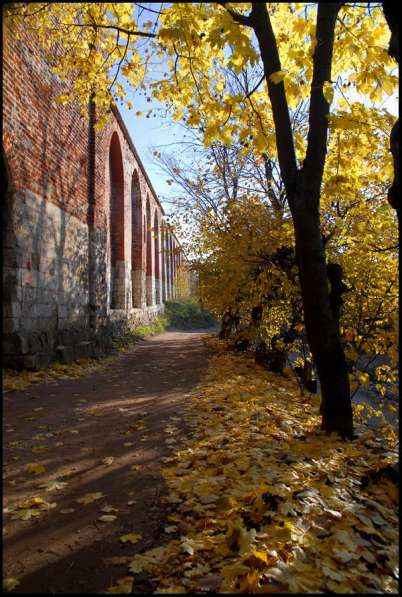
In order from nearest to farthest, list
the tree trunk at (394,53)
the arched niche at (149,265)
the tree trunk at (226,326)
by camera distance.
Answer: the tree trunk at (394,53), the tree trunk at (226,326), the arched niche at (149,265)

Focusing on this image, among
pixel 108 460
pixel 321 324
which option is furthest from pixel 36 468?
pixel 321 324

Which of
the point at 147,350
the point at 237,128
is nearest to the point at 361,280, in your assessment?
the point at 237,128

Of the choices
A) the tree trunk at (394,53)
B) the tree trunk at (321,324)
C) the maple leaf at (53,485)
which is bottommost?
the maple leaf at (53,485)

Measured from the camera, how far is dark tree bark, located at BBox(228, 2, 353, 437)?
4.06m

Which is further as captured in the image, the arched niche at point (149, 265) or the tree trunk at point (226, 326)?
the arched niche at point (149, 265)

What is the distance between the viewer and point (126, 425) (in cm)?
490

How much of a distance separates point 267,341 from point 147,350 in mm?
5079

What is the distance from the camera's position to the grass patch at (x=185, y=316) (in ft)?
94.5

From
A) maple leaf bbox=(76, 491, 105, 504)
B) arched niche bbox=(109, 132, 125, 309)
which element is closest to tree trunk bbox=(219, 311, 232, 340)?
arched niche bbox=(109, 132, 125, 309)

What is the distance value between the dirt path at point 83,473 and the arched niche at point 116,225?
325 inches

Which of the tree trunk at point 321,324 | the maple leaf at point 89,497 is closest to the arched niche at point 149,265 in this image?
the tree trunk at point 321,324

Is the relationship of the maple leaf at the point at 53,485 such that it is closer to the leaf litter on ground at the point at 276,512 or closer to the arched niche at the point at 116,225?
the leaf litter on ground at the point at 276,512

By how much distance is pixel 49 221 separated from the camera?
8.53 metres

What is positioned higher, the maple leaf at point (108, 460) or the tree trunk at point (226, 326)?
the tree trunk at point (226, 326)
